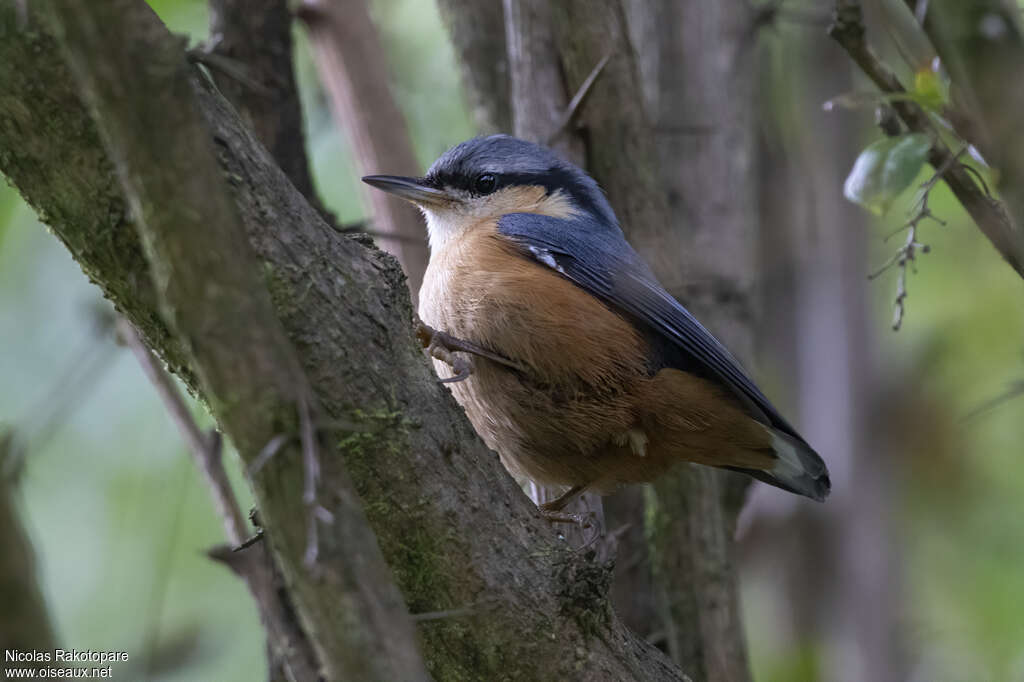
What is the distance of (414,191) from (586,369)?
47.2 inches

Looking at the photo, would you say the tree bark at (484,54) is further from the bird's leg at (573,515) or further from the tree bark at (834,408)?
the tree bark at (834,408)

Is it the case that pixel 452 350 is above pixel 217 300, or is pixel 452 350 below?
above

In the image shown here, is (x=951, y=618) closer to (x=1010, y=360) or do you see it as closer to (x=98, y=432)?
(x=1010, y=360)

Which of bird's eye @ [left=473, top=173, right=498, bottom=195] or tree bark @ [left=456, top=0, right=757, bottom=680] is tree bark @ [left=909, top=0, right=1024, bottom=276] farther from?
bird's eye @ [left=473, top=173, right=498, bottom=195]

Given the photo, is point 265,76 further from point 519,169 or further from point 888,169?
point 888,169

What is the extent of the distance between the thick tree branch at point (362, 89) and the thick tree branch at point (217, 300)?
9.96 feet

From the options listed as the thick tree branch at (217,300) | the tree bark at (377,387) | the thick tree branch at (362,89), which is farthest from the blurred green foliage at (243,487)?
the thick tree branch at (217,300)

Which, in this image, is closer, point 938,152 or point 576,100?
point 938,152

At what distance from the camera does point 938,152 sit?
3037mm

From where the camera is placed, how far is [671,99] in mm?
4664

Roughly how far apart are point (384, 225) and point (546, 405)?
180 cm

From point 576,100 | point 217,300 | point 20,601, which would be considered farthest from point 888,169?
point 20,601

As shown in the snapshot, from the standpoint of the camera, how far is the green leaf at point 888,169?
2.79 metres

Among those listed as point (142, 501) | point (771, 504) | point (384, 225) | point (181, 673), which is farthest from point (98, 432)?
point (771, 504)
